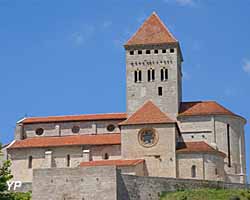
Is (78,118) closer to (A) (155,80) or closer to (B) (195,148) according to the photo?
(A) (155,80)

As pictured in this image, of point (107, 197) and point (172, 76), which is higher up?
point (172, 76)

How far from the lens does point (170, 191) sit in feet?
190

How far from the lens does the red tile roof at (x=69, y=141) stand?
70375mm

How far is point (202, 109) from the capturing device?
70.2m

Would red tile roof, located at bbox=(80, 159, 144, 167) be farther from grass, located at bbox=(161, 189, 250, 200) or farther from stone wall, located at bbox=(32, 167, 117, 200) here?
stone wall, located at bbox=(32, 167, 117, 200)

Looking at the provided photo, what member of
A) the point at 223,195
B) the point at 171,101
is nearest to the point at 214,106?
the point at 171,101

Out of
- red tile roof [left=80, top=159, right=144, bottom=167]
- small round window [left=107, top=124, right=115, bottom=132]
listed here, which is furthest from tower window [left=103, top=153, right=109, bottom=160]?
small round window [left=107, top=124, right=115, bottom=132]

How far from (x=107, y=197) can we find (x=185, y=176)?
45.1 ft

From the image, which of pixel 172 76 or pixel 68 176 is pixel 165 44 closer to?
pixel 172 76

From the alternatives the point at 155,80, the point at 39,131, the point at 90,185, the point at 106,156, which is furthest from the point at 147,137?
the point at 90,185

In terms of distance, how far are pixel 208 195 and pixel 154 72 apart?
18.0 m

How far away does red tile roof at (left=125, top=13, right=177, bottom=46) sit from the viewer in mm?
72375

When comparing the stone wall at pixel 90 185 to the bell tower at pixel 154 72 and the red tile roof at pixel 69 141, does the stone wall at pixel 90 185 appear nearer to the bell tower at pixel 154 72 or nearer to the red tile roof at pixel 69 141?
the red tile roof at pixel 69 141

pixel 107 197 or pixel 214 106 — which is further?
pixel 214 106
